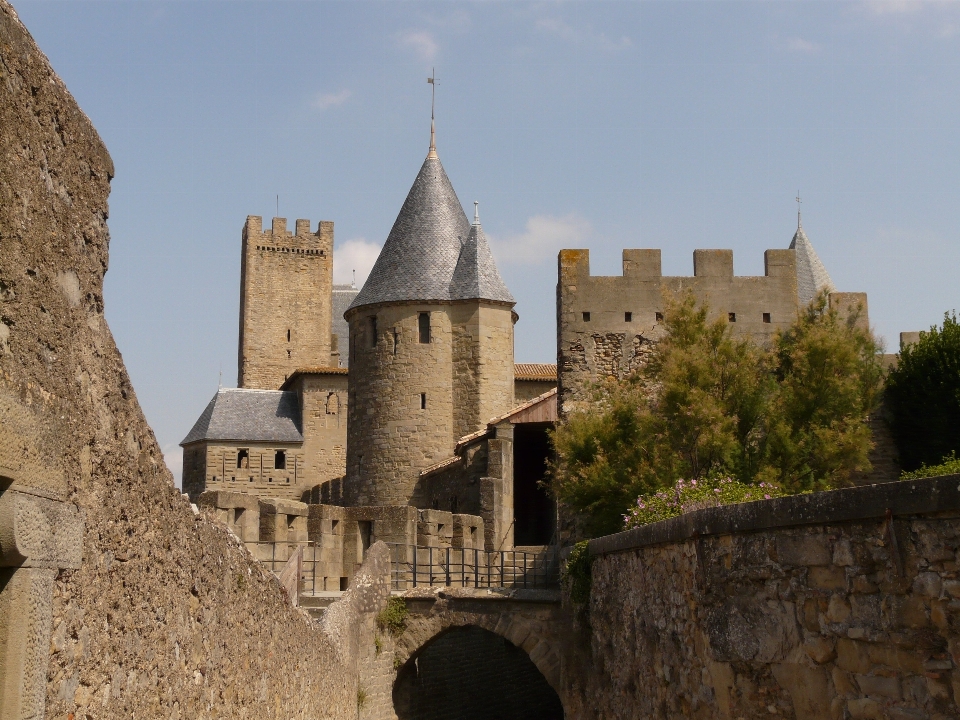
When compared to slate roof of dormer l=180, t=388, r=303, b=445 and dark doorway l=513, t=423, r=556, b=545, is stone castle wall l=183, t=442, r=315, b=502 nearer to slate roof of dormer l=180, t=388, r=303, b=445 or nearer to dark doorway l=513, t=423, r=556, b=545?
slate roof of dormer l=180, t=388, r=303, b=445

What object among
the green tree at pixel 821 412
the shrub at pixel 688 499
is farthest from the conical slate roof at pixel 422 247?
the shrub at pixel 688 499

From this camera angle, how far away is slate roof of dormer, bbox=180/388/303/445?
135ft

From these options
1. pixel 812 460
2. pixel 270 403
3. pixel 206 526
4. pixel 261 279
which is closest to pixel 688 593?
pixel 206 526

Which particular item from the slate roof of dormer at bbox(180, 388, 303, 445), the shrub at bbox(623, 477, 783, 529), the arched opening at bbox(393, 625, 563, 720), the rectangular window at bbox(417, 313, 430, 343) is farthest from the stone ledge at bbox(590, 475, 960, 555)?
the slate roof of dormer at bbox(180, 388, 303, 445)

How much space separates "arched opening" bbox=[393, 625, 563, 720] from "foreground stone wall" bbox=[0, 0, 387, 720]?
1202cm

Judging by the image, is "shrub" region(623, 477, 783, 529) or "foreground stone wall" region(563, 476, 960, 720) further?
"shrub" region(623, 477, 783, 529)

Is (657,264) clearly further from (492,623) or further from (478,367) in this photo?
(478,367)

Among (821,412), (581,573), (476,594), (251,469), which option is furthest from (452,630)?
(251,469)

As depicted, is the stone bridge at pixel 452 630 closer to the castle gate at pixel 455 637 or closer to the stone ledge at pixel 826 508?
the castle gate at pixel 455 637

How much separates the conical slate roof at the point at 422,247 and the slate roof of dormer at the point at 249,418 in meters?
12.5

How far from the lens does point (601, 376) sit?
17828mm

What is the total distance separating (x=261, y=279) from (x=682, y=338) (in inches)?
1556

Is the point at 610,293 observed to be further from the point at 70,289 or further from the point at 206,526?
the point at 70,289

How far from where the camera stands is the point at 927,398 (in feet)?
54.9
